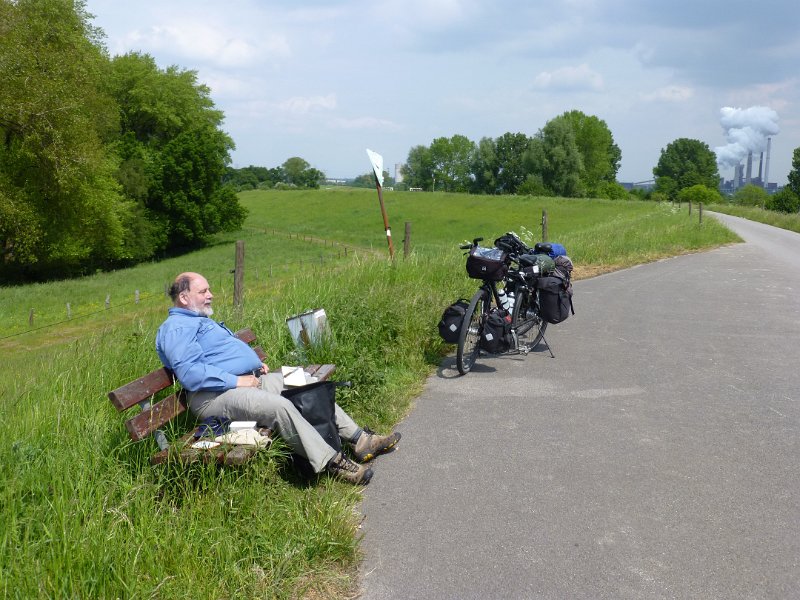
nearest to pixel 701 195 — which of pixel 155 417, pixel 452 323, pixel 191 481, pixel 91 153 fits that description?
pixel 91 153

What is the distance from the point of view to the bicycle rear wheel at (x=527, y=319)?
8156 mm

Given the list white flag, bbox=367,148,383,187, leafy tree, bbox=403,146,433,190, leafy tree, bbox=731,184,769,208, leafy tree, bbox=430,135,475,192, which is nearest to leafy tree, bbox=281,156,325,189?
leafy tree, bbox=403,146,433,190

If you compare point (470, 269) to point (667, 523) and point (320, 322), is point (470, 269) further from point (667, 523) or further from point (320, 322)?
point (667, 523)

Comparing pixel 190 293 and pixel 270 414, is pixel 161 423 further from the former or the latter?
pixel 190 293

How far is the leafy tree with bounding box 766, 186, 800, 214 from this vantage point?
93.1 m

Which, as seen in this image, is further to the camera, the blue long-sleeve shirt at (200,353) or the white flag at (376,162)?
the white flag at (376,162)

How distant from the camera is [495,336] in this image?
7609 millimetres

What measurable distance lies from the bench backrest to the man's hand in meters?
0.37

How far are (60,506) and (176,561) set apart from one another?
2.01 ft

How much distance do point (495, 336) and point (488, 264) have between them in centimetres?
77

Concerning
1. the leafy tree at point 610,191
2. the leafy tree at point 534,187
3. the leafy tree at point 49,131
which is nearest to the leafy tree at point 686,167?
the leafy tree at point 610,191

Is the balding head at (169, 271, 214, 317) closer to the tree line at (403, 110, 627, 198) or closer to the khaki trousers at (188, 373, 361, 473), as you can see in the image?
the khaki trousers at (188, 373, 361, 473)

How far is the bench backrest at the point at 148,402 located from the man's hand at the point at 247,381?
1.22 feet

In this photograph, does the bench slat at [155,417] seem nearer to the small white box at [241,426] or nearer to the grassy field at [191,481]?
the grassy field at [191,481]
